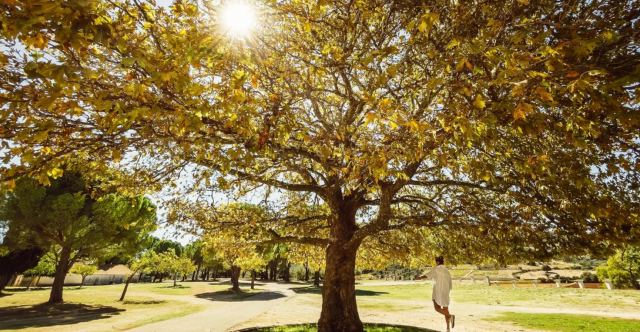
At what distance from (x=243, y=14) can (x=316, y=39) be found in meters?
2.49

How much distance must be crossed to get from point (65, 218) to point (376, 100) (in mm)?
29480

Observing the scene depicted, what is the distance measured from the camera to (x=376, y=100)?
15.9 feet

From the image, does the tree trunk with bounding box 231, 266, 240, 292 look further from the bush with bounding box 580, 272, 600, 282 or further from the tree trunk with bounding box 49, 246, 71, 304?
the bush with bounding box 580, 272, 600, 282

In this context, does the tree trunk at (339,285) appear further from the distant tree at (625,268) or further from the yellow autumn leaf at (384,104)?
the distant tree at (625,268)

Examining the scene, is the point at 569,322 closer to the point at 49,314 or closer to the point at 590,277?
the point at 49,314

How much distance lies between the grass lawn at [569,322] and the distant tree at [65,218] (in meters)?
24.0

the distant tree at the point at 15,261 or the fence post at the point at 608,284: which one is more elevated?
the distant tree at the point at 15,261

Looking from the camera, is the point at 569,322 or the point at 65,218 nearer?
the point at 569,322

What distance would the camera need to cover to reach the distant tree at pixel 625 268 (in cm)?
3397

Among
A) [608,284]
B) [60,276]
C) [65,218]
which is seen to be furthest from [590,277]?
[60,276]

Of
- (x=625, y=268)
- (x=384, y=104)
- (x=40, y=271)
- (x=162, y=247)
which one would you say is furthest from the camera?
(x=162, y=247)

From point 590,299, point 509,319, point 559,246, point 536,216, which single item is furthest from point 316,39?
point 590,299

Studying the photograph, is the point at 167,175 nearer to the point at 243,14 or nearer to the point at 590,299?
the point at 243,14

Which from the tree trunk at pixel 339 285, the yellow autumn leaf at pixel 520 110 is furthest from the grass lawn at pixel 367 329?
the yellow autumn leaf at pixel 520 110
